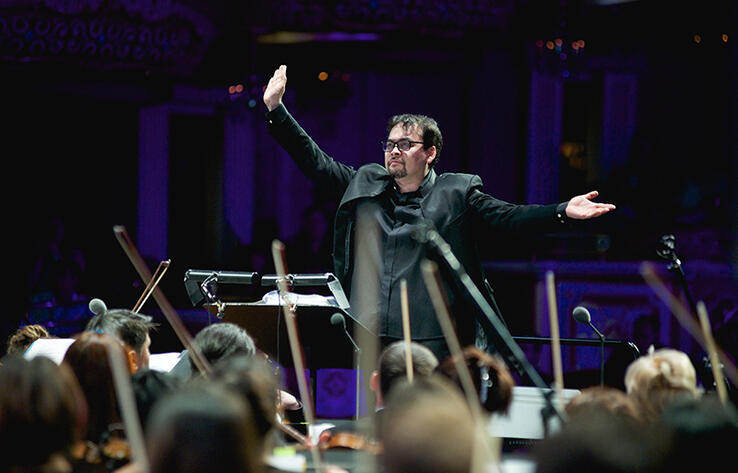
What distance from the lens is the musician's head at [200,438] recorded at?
1771 mm

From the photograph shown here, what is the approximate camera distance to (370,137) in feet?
30.1

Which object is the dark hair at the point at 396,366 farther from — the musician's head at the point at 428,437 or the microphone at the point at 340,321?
the musician's head at the point at 428,437

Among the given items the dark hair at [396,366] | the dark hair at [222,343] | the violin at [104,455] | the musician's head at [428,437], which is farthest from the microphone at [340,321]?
the musician's head at [428,437]

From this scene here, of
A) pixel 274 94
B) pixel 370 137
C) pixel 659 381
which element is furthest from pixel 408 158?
pixel 370 137

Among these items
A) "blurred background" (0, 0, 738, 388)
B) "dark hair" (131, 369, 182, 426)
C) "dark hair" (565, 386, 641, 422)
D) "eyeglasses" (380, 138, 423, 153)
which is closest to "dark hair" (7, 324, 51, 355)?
"dark hair" (131, 369, 182, 426)

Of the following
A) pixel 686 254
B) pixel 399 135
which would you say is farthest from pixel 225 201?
pixel 399 135

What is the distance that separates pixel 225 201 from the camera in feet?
29.2

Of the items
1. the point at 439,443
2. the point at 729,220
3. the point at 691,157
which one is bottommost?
the point at 439,443

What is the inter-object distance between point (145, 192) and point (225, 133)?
888 mm

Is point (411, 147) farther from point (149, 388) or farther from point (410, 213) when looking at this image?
point (149, 388)

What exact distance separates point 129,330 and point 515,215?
167cm

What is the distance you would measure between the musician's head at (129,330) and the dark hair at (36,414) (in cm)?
137

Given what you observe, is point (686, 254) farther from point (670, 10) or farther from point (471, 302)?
point (471, 302)

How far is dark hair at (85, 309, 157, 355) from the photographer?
3512 mm
